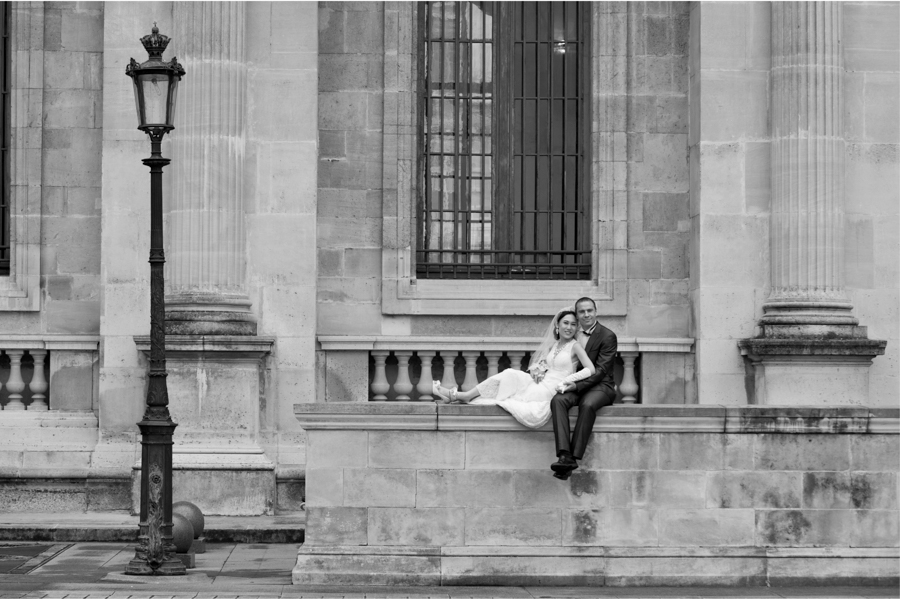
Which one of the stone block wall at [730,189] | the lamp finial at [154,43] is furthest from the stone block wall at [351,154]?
the lamp finial at [154,43]

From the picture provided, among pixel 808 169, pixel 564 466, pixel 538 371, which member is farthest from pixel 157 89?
pixel 808 169

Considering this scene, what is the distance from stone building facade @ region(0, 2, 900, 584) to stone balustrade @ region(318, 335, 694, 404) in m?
0.04

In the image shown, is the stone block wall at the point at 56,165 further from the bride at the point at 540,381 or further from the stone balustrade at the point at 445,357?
the bride at the point at 540,381

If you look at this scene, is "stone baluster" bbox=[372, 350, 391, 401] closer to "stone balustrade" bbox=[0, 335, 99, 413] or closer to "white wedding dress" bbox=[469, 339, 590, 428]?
"stone balustrade" bbox=[0, 335, 99, 413]

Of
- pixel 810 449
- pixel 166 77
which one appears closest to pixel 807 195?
pixel 810 449

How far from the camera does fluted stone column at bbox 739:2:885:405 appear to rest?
19.3 meters

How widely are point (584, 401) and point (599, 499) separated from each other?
0.92 metres

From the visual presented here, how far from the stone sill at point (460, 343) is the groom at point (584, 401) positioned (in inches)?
190

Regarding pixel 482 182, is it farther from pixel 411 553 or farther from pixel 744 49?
pixel 411 553

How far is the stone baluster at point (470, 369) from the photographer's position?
65.4 feet

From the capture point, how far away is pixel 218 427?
1883cm

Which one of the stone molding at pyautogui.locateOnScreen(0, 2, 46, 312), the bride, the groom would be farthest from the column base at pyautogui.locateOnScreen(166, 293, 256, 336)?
the groom

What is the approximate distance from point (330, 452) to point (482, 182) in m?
7.39

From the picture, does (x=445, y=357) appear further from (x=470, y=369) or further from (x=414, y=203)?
(x=414, y=203)
